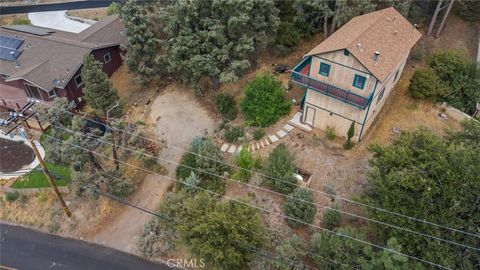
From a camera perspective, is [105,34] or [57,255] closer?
[57,255]

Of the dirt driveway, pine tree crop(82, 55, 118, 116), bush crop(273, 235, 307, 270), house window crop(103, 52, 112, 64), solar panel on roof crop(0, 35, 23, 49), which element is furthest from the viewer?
house window crop(103, 52, 112, 64)

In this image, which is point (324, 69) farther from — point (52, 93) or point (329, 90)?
point (52, 93)

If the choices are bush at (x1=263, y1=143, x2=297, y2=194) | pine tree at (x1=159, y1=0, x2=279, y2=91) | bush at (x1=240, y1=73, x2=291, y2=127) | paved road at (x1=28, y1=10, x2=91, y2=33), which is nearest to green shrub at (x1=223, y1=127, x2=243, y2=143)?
bush at (x1=240, y1=73, x2=291, y2=127)

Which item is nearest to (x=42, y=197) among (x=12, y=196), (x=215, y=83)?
(x=12, y=196)

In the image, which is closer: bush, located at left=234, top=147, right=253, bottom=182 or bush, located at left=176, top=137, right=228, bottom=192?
bush, located at left=234, top=147, right=253, bottom=182

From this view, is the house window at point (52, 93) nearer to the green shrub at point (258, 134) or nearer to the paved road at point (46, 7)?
the green shrub at point (258, 134)

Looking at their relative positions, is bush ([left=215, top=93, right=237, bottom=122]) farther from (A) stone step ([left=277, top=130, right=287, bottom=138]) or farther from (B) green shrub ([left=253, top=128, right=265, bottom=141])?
(A) stone step ([left=277, top=130, right=287, bottom=138])

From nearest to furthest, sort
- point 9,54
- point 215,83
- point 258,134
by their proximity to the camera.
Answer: point 258,134, point 215,83, point 9,54

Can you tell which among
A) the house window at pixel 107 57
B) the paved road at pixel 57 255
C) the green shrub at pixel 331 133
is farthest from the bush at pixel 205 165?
the house window at pixel 107 57
